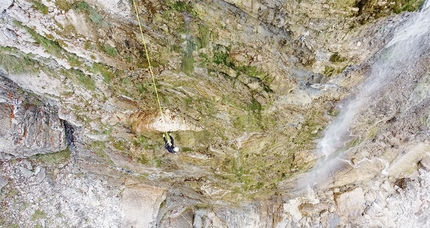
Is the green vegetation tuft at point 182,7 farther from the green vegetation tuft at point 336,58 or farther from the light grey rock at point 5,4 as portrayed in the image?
the light grey rock at point 5,4

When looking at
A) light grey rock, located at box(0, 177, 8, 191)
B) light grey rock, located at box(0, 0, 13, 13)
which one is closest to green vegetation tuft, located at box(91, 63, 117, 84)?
light grey rock, located at box(0, 0, 13, 13)

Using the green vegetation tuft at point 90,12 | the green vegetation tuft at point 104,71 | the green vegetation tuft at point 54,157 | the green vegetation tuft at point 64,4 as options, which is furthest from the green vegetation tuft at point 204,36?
the green vegetation tuft at point 54,157

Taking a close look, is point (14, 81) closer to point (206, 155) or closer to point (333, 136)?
point (206, 155)

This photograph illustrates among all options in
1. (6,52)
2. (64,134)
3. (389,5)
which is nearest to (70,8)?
(6,52)

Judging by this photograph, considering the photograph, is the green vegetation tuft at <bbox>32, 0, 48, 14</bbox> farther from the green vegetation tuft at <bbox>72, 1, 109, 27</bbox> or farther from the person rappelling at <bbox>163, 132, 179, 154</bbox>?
the person rappelling at <bbox>163, 132, 179, 154</bbox>

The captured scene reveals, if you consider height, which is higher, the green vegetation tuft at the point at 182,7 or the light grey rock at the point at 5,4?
the green vegetation tuft at the point at 182,7

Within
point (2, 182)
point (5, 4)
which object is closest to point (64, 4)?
point (5, 4)

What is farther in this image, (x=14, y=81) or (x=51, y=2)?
(x=14, y=81)
